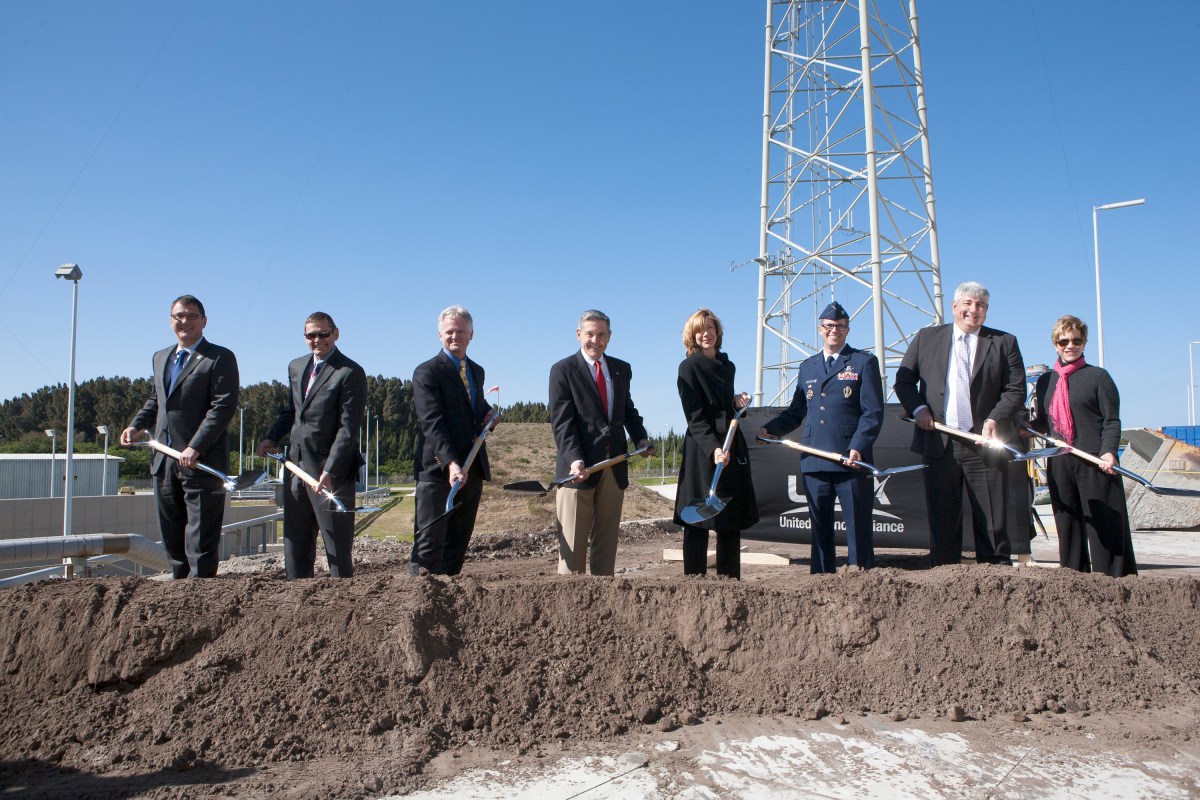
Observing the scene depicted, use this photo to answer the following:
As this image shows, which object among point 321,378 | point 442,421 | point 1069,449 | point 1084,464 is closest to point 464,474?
point 442,421

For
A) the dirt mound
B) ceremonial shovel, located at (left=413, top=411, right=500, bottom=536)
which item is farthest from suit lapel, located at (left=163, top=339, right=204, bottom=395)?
ceremonial shovel, located at (left=413, top=411, right=500, bottom=536)

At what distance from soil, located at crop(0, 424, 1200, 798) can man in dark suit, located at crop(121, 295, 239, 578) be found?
0.87 metres

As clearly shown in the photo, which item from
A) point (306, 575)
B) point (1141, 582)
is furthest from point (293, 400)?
point (1141, 582)

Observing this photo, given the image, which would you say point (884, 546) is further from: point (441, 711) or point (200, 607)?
point (200, 607)

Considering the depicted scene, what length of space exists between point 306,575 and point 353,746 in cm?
201

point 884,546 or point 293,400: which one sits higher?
point 293,400

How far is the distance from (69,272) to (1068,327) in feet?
66.9

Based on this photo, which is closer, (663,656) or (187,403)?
(663,656)

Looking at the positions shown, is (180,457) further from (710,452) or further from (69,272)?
(69,272)

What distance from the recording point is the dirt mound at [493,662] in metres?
2.93

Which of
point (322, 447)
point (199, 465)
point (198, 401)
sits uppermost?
point (198, 401)

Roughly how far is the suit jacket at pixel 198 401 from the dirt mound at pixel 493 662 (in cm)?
118

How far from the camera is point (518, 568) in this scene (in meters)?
7.36

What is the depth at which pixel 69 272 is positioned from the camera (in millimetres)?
18547
